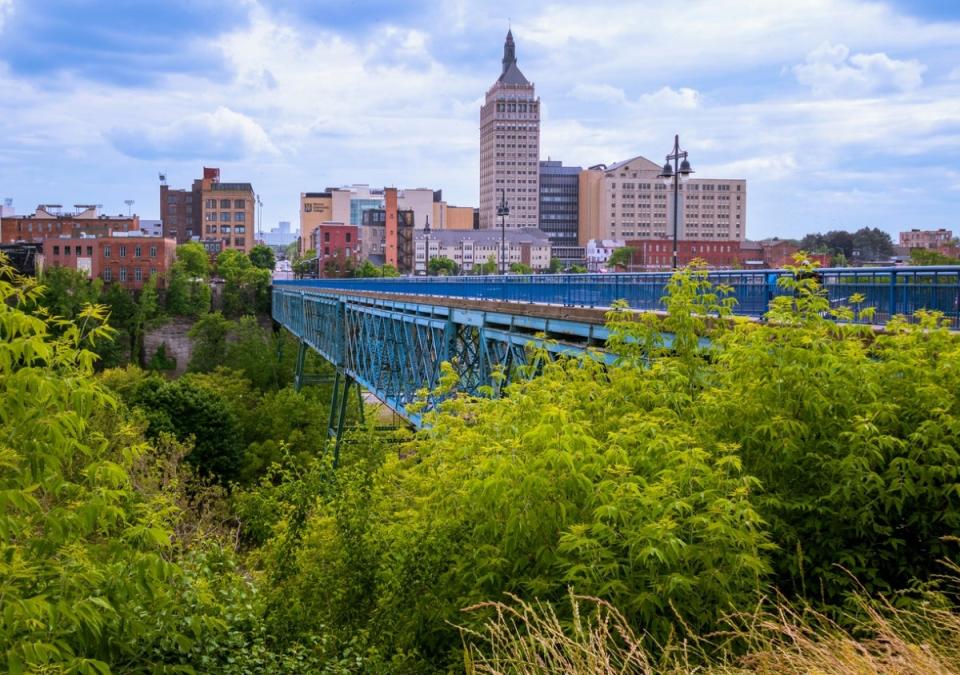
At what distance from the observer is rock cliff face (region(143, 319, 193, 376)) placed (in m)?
92.3

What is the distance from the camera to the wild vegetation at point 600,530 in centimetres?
820

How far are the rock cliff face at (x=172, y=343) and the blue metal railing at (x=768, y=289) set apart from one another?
71904 mm

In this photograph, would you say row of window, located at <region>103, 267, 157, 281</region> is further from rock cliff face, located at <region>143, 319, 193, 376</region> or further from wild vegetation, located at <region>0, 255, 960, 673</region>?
wild vegetation, located at <region>0, 255, 960, 673</region>

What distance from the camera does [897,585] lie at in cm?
980

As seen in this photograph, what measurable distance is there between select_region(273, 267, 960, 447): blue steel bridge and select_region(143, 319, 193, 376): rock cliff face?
43356 mm

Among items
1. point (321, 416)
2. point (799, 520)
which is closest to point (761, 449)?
point (799, 520)

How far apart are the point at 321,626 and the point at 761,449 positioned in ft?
17.3

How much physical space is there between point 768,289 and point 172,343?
85000mm

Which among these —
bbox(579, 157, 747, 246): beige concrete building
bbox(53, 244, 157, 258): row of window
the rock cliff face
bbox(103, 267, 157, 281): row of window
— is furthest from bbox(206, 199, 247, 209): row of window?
the rock cliff face

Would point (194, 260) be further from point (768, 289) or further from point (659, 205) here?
point (768, 289)

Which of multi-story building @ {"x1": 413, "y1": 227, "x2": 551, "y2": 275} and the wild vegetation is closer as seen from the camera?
the wild vegetation

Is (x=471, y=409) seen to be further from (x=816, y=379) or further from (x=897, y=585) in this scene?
(x=897, y=585)

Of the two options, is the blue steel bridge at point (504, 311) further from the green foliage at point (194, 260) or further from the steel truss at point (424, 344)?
the green foliage at point (194, 260)

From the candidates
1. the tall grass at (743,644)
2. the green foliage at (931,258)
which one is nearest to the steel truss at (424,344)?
the tall grass at (743,644)
